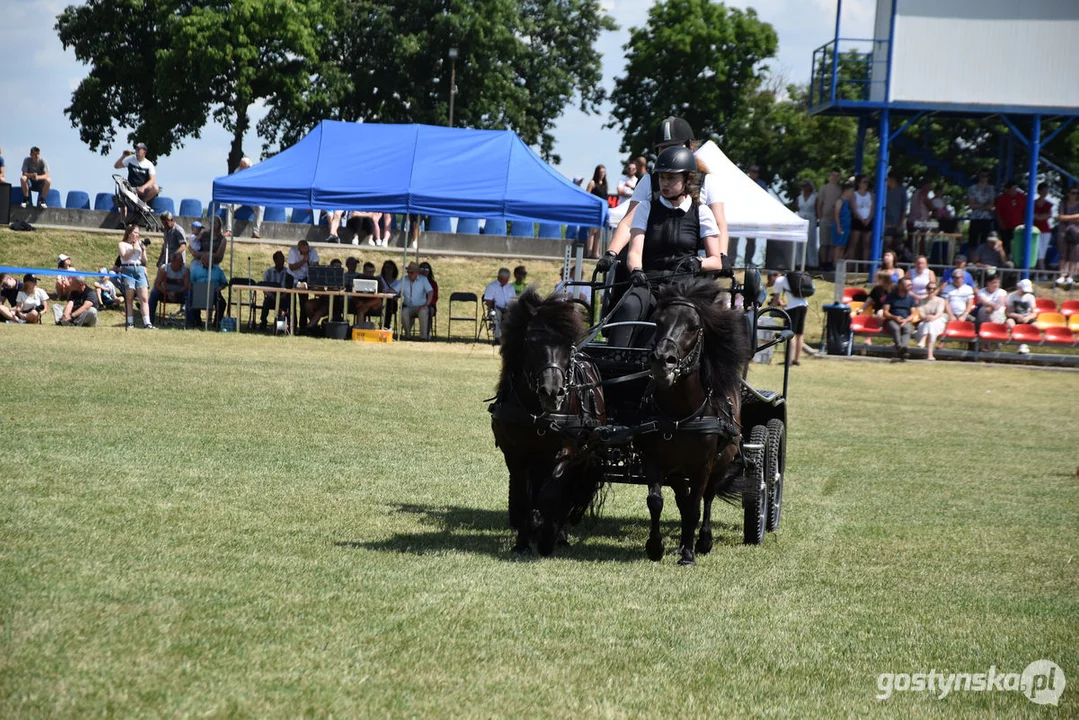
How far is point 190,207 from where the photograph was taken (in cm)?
3741

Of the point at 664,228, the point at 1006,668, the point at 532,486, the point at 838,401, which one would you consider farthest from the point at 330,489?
the point at 838,401

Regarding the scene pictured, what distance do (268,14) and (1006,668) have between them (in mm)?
44165

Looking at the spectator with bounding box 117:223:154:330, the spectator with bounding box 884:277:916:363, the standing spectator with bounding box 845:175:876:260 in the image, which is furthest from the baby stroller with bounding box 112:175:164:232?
the spectator with bounding box 884:277:916:363

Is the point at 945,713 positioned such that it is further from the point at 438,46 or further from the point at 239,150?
the point at 438,46

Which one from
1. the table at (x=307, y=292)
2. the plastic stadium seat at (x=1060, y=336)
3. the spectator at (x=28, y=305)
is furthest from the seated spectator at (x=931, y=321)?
the spectator at (x=28, y=305)

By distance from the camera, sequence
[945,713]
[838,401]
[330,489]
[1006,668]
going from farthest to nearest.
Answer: [838,401], [330,489], [1006,668], [945,713]

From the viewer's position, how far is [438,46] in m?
53.2

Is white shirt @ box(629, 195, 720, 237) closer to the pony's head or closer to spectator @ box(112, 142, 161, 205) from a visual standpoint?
the pony's head

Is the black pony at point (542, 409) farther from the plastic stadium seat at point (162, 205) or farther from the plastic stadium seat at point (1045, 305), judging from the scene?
the plastic stadium seat at point (162, 205)

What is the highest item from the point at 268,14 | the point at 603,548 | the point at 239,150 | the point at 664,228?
the point at 268,14

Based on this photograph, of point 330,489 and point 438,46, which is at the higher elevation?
point 438,46

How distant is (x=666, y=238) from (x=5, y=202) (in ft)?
90.1

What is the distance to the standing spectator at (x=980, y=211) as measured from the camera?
32.6 metres

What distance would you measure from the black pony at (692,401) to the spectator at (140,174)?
25566 millimetres
